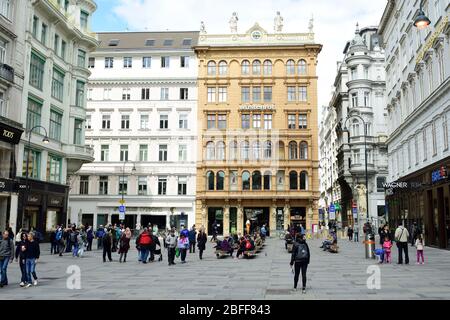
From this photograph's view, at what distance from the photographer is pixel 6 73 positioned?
32906mm

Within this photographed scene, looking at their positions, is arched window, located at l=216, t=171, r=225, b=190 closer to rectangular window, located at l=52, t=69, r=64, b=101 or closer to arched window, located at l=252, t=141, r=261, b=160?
arched window, located at l=252, t=141, r=261, b=160

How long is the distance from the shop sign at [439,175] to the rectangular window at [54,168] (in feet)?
96.9

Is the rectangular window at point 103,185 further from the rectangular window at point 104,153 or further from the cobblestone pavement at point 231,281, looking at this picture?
the cobblestone pavement at point 231,281

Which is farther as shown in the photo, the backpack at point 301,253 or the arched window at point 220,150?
the arched window at point 220,150

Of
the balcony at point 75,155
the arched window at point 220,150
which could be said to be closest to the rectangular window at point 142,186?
the arched window at point 220,150

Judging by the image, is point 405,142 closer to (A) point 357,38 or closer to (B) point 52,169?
(B) point 52,169

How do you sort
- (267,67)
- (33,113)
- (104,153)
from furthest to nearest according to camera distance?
1. (267,67)
2. (104,153)
3. (33,113)

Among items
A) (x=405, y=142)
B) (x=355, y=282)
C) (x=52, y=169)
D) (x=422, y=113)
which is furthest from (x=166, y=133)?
(x=355, y=282)

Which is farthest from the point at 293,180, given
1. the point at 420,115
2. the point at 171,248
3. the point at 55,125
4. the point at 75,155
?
the point at 171,248

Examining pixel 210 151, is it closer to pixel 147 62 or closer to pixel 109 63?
pixel 147 62

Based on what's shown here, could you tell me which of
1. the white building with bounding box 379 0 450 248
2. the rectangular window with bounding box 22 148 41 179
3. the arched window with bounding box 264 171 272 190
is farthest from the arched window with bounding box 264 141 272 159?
the rectangular window with bounding box 22 148 41 179

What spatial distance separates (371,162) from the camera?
64875 mm

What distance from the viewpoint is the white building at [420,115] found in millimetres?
28797

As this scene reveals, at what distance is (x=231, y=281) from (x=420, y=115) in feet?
73.8
